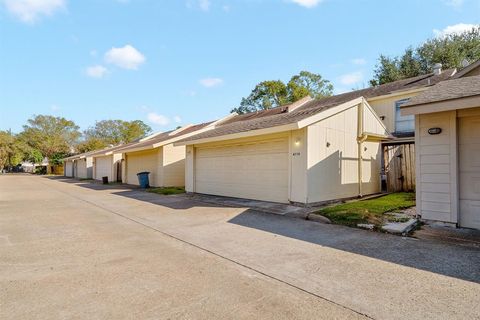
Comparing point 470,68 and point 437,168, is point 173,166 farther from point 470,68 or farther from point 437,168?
point 470,68

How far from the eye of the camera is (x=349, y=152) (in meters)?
10.0

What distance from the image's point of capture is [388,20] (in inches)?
455

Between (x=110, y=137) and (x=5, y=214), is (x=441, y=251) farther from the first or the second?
(x=110, y=137)

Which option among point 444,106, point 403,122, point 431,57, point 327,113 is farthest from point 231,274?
point 431,57

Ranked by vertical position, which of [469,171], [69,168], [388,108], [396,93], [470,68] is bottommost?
[69,168]

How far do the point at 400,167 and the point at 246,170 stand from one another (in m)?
7.12

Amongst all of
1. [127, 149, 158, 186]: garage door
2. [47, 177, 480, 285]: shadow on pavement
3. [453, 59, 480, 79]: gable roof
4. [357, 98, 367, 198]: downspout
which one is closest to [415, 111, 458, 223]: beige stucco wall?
[47, 177, 480, 285]: shadow on pavement

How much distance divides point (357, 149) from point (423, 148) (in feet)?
14.3

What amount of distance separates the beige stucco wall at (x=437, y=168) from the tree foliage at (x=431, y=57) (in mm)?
23544

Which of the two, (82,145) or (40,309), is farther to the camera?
(82,145)

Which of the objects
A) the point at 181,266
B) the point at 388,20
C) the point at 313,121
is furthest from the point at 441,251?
the point at 388,20

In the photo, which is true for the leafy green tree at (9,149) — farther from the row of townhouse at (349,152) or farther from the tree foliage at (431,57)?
the tree foliage at (431,57)

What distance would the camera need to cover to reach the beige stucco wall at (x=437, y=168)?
5641 mm

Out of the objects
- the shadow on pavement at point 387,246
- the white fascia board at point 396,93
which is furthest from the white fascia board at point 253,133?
the white fascia board at point 396,93
